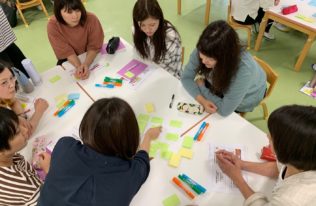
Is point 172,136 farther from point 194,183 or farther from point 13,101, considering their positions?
point 13,101

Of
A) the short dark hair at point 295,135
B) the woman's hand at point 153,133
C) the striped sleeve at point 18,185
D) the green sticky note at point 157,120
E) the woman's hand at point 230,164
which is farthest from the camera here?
the green sticky note at point 157,120

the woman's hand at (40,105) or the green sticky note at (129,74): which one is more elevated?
the green sticky note at (129,74)

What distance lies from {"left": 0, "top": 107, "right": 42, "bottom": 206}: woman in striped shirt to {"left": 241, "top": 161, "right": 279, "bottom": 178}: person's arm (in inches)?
45.2

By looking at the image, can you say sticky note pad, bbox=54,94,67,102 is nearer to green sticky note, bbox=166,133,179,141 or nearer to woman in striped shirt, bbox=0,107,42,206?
woman in striped shirt, bbox=0,107,42,206

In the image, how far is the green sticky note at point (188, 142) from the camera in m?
1.56

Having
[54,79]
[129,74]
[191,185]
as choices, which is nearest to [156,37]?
[129,74]

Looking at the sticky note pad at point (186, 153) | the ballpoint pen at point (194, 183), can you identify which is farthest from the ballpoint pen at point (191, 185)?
the sticky note pad at point (186, 153)

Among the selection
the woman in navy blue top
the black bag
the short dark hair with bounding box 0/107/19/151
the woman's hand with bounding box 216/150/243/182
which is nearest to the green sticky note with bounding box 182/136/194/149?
the woman's hand with bounding box 216/150/243/182

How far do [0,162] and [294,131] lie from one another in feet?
4.67

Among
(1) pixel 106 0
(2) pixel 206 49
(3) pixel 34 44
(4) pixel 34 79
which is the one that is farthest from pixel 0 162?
(1) pixel 106 0

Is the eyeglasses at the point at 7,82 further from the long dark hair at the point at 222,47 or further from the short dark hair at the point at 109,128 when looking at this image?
the long dark hair at the point at 222,47

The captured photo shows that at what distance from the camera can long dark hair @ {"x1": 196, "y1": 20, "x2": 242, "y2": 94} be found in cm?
154

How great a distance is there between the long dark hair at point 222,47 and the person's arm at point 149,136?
0.56 metres

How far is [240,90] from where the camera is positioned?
172 cm
